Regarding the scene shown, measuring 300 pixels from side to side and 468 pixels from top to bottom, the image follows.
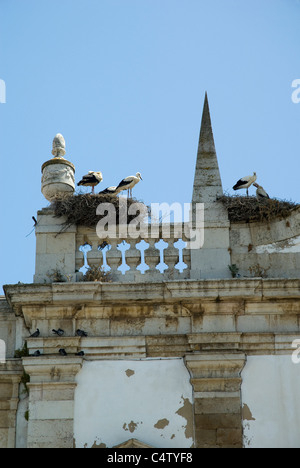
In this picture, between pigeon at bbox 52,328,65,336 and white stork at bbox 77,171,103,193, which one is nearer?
pigeon at bbox 52,328,65,336

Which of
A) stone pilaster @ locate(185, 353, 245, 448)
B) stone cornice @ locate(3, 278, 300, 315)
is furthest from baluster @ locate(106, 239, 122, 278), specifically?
stone pilaster @ locate(185, 353, 245, 448)

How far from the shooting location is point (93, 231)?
11.8 metres

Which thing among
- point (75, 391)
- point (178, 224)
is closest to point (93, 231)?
point (178, 224)

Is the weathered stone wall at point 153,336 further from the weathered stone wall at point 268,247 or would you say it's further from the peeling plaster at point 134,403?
the weathered stone wall at point 268,247

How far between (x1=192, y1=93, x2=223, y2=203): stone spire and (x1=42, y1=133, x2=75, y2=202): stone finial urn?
1.51 m

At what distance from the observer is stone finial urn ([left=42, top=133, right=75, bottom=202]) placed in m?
12.2

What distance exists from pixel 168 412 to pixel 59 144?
3.73 m

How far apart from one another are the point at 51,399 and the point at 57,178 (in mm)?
2776

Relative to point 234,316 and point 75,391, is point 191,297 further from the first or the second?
point 75,391

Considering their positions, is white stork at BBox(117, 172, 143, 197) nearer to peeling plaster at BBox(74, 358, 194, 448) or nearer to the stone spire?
the stone spire

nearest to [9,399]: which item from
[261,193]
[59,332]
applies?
[59,332]

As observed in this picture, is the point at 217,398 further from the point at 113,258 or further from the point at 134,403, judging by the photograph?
the point at 113,258

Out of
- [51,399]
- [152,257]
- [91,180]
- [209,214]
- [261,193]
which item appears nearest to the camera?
[51,399]

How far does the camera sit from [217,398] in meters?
10.8
